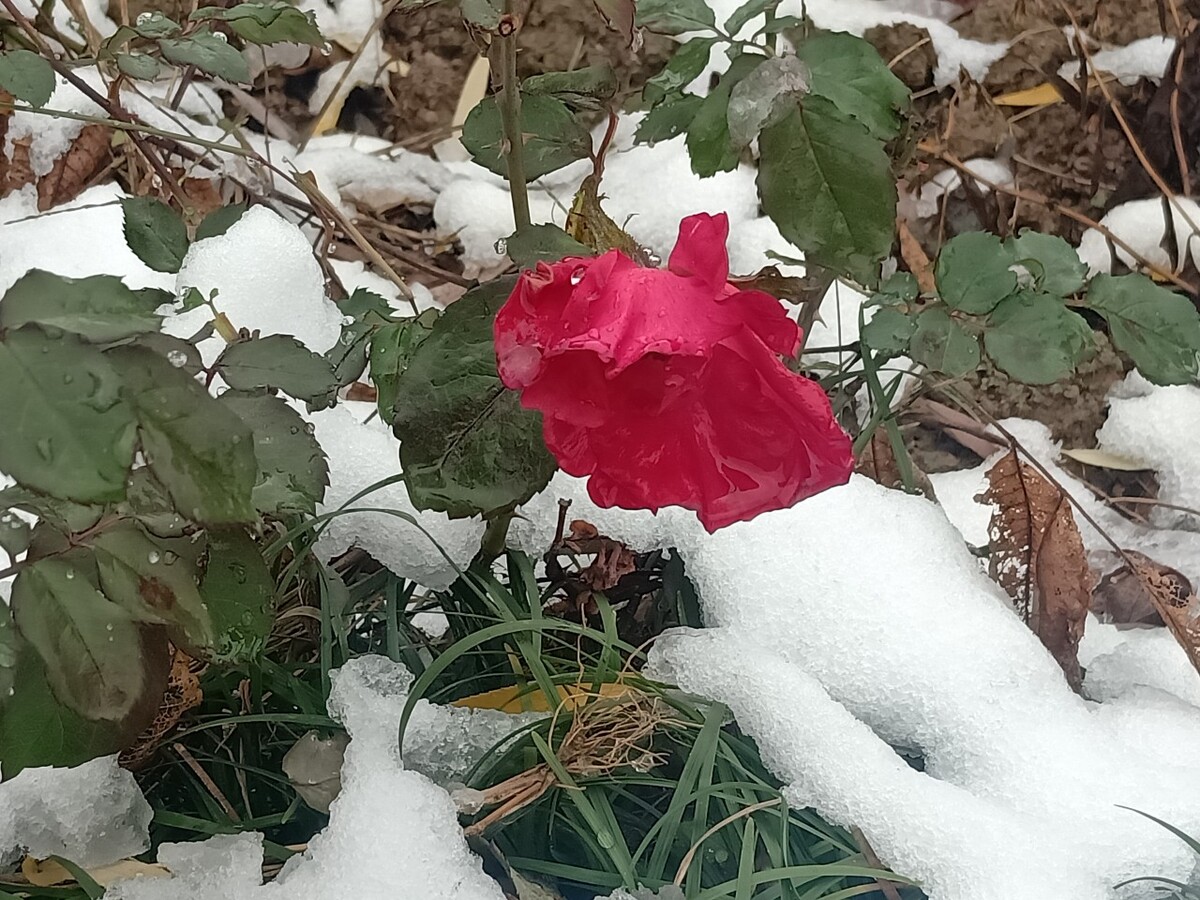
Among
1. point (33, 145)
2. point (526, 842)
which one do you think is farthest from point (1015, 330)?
point (33, 145)

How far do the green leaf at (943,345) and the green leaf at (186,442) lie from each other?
42cm

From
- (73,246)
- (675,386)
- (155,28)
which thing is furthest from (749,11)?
(73,246)

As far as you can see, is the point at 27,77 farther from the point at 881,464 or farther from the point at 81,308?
the point at 881,464

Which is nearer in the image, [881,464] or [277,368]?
[277,368]

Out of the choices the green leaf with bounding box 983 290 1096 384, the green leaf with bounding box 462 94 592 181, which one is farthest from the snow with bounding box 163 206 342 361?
the green leaf with bounding box 983 290 1096 384

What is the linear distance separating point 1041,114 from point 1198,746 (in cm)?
74

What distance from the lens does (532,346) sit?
41 centimetres

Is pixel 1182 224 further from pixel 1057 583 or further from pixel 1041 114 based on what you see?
pixel 1057 583

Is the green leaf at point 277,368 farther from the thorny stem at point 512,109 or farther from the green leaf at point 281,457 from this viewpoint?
the thorny stem at point 512,109

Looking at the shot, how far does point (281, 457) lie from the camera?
1.68ft

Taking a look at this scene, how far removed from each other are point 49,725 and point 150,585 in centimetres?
8

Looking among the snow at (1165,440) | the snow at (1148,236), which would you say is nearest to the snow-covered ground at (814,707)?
the snow at (1165,440)

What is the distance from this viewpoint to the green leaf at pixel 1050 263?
668 millimetres

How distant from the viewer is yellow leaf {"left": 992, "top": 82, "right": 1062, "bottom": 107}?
44.9 inches
